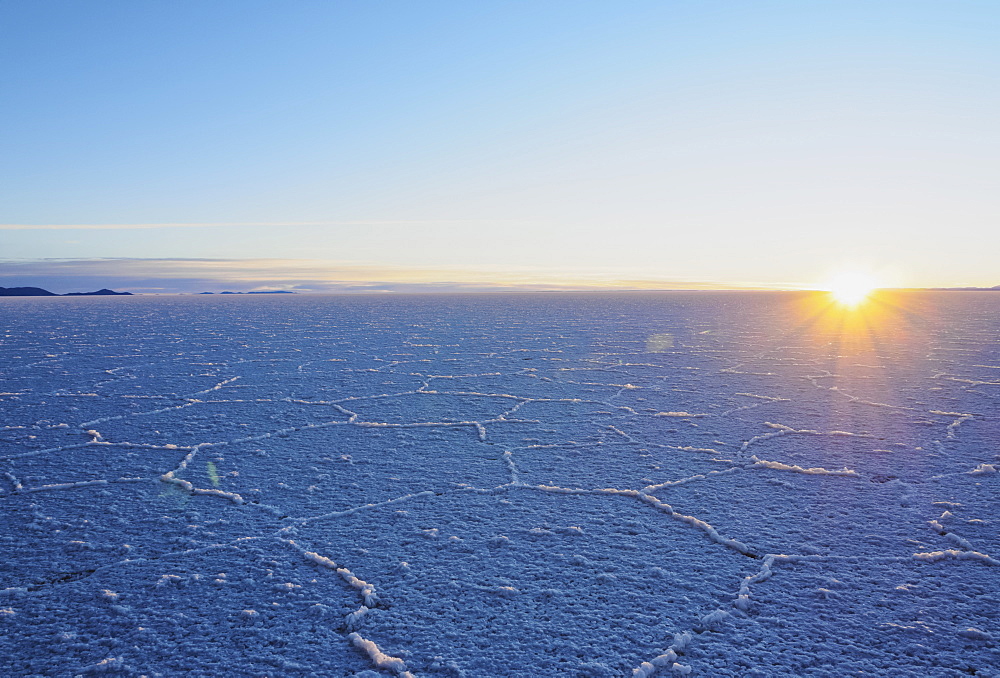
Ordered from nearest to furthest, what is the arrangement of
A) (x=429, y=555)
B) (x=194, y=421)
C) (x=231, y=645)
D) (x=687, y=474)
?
(x=231, y=645) → (x=429, y=555) → (x=687, y=474) → (x=194, y=421)

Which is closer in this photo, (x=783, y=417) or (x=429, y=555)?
(x=429, y=555)

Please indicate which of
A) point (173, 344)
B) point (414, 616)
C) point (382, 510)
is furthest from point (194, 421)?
point (173, 344)

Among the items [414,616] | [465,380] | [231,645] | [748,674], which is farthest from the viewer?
[465,380]

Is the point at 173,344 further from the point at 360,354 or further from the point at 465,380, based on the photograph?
the point at 465,380

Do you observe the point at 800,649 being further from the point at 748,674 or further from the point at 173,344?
A: the point at 173,344

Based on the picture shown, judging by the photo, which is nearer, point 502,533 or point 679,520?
point 502,533

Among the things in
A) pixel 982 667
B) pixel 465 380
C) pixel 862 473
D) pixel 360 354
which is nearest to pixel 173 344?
pixel 360 354
